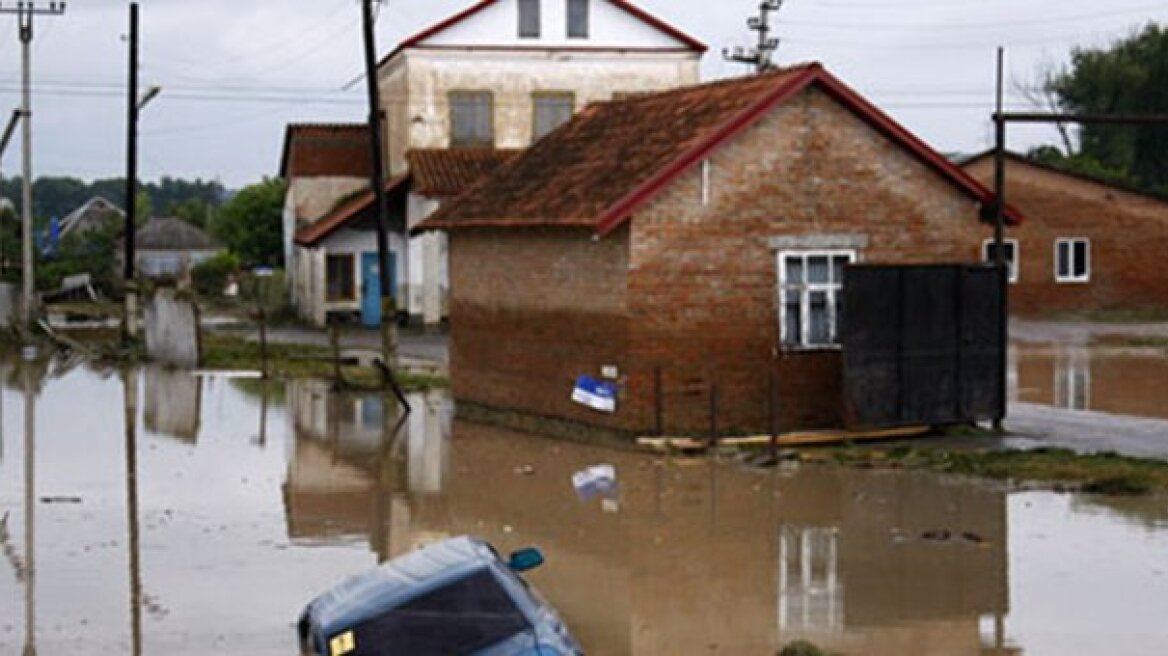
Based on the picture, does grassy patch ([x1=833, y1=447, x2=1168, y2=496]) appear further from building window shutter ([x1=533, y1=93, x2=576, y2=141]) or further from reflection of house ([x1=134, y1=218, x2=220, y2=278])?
reflection of house ([x1=134, y1=218, x2=220, y2=278])

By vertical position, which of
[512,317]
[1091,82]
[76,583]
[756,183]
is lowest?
[76,583]

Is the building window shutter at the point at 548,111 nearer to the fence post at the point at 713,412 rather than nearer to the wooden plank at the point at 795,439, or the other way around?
the fence post at the point at 713,412

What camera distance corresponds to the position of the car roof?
11.3 meters

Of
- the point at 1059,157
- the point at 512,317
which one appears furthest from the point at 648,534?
the point at 1059,157

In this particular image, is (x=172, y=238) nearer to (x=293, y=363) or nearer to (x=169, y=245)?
(x=169, y=245)

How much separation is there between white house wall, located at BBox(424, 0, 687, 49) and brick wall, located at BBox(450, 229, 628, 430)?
80.5ft

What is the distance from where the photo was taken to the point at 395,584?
11.7 m

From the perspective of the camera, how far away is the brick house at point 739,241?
24.7 metres

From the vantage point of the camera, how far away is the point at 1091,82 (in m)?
78.3

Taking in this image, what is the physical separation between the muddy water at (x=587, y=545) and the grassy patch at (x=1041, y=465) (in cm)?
66

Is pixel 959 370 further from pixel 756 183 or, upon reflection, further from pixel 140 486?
pixel 140 486

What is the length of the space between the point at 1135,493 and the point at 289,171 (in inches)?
1663

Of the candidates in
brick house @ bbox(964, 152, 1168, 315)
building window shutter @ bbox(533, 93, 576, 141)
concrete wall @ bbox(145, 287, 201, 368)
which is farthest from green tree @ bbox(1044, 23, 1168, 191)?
concrete wall @ bbox(145, 287, 201, 368)

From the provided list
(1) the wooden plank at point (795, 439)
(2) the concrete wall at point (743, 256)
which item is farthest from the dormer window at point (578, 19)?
(1) the wooden plank at point (795, 439)
